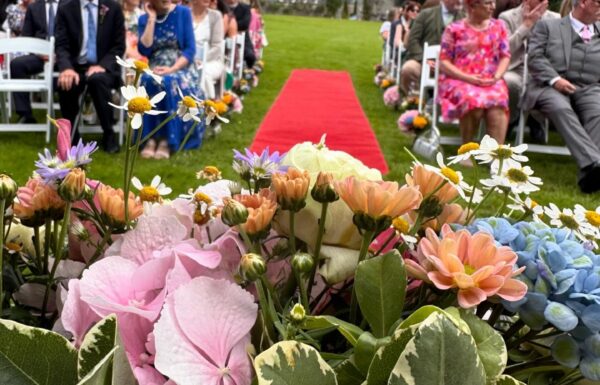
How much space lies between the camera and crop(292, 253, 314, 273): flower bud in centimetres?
44

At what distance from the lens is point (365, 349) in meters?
0.40

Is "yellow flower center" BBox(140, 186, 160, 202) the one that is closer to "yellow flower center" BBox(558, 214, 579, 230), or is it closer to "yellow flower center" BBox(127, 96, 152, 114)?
"yellow flower center" BBox(127, 96, 152, 114)

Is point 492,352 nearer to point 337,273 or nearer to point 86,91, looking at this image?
point 337,273

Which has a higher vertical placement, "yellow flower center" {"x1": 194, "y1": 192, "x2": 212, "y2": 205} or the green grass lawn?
"yellow flower center" {"x1": 194, "y1": 192, "x2": 212, "y2": 205}

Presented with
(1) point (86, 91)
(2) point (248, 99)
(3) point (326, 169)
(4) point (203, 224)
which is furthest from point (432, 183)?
(2) point (248, 99)

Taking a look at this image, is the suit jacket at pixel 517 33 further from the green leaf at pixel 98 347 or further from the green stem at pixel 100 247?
the green leaf at pixel 98 347

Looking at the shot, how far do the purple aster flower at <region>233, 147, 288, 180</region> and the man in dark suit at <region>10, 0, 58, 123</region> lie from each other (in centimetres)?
645

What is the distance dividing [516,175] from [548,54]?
5.17 metres

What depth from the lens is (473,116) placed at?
17.9 feet

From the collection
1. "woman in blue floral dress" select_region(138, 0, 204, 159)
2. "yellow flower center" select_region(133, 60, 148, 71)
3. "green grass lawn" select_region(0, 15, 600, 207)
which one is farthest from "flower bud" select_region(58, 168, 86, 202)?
"woman in blue floral dress" select_region(138, 0, 204, 159)

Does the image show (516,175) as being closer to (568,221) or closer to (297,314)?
(568,221)

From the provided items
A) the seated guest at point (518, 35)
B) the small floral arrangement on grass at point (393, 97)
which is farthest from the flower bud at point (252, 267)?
the small floral arrangement on grass at point (393, 97)

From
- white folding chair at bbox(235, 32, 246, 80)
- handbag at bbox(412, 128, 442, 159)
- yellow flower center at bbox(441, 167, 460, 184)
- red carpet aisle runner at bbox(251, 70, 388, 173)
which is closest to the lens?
yellow flower center at bbox(441, 167, 460, 184)

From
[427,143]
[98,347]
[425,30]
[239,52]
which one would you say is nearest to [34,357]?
[98,347]
